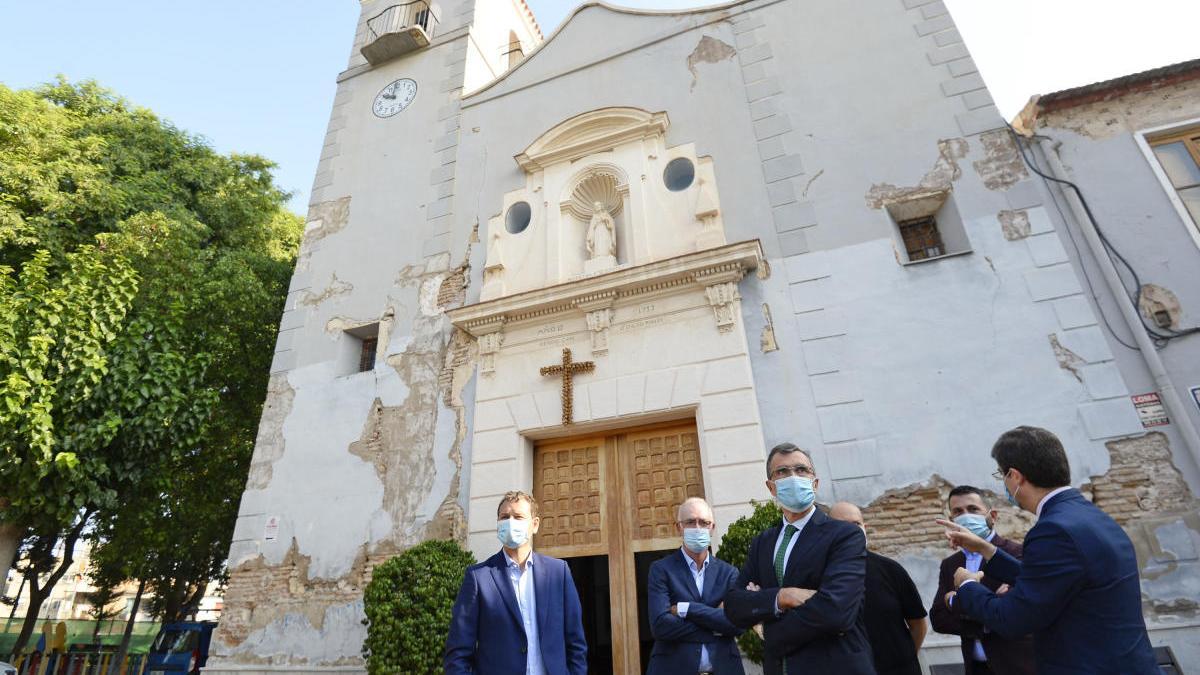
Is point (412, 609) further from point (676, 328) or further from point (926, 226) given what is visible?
point (926, 226)

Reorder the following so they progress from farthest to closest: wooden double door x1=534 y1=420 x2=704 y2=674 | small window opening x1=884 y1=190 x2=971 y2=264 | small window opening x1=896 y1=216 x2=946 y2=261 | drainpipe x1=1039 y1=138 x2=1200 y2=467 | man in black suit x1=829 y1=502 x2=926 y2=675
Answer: small window opening x1=896 y1=216 x2=946 y2=261
small window opening x1=884 y1=190 x2=971 y2=264
wooden double door x1=534 y1=420 x2=704 y2=674
drainpipe x1=1039 y1=138 x2=1200 y2=467
man in black suit x1=829 y1=502 x2=926 y2=675

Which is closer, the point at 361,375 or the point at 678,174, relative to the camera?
the point at 678,174

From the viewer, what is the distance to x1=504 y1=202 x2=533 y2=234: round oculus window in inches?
366

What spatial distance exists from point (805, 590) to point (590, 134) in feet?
25.9

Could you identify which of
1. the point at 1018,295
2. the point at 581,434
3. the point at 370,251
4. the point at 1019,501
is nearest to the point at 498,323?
the point at 581,434

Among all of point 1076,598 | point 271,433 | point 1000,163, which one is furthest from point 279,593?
point 1000,163

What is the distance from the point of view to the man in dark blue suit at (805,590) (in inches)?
98.3

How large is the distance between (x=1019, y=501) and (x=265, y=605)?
28.0ft

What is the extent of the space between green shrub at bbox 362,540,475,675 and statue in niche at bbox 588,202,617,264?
4138 mm

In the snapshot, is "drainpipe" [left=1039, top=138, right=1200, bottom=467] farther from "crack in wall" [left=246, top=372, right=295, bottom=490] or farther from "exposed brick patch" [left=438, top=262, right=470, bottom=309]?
"crack in wall" [left=246, top=372, right=295, bottom=490]

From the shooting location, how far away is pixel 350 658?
283 inches

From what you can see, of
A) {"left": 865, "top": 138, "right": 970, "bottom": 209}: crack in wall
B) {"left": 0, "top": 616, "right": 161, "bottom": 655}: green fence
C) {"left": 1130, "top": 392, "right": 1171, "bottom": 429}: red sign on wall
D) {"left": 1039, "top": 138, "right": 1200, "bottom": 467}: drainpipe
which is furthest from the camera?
{"left": 0, "top": 616, "right": 161, "bottom": 655}: green fence

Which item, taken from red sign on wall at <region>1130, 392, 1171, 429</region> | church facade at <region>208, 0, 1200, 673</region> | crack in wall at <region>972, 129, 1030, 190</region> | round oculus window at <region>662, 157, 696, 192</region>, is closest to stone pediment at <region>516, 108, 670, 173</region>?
church facade at <region>208, 0, 1200, 673</region>

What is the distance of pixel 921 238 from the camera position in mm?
7395
